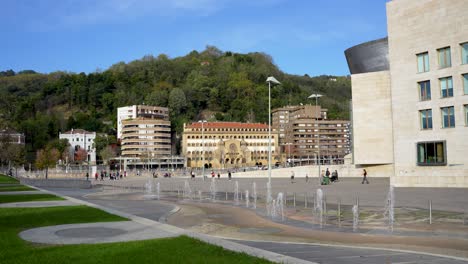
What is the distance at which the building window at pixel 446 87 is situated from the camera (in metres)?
39.4

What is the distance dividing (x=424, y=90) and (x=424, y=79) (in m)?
1.03

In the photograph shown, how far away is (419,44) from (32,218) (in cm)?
3659

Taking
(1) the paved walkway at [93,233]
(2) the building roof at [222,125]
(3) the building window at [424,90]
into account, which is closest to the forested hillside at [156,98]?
(2) the building roof at [222,125]

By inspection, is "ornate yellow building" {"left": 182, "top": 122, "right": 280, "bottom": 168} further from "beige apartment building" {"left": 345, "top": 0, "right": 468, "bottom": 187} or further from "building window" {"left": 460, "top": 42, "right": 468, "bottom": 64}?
"building window" {"left": 460, "top": 42, "right": 468, "bottom": 64}

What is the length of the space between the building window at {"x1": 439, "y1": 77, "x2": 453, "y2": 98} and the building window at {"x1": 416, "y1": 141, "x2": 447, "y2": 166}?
4237 mm

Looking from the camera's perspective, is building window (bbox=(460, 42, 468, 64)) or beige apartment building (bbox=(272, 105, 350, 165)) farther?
beige apartment building (bbox=(272, 105, 350, 165))

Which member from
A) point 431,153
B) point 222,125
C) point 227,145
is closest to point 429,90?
point 431,153

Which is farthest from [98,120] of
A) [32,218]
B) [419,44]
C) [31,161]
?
[32,218]

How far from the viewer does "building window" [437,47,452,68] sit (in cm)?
3934

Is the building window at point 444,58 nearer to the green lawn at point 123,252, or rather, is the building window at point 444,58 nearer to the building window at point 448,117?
the building window at point 448,117

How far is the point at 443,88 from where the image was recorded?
3997 centimetres

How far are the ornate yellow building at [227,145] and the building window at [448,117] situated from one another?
93.2m

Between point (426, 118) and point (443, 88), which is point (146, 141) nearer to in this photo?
point (426, 118)

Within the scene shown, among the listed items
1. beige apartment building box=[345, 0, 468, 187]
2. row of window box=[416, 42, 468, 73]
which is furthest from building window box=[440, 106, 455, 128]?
row of window box=[416, 42, 468, 73]
